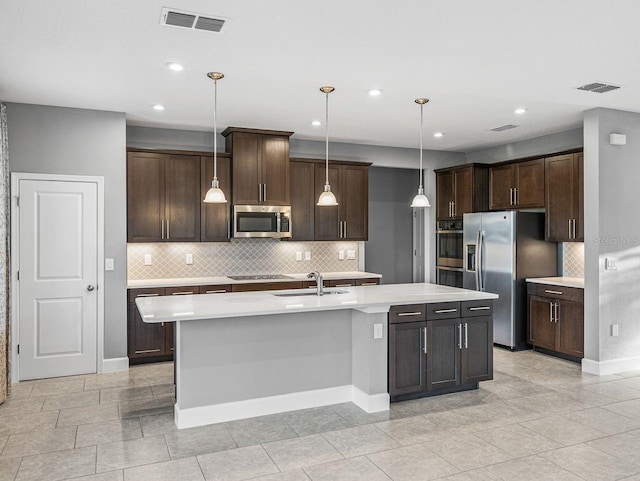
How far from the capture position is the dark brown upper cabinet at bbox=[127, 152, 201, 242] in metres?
5.81

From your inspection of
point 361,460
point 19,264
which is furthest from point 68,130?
point 361,460

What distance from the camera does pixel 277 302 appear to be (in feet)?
13.2

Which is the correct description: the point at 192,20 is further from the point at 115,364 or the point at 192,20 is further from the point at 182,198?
the point at 115,364

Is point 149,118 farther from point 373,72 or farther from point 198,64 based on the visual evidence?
point 373,72

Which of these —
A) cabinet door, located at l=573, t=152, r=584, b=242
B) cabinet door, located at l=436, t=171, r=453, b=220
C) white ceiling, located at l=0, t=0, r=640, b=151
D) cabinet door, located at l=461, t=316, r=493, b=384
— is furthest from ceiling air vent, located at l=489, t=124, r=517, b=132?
cabinet door, located at l=461, t=316, r=493, b=384

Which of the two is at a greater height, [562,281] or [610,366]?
[562,281]

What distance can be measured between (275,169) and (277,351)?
2.81 meters

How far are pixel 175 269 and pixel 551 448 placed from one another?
4.50m

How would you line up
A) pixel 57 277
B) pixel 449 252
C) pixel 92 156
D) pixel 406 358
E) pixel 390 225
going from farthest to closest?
pixel 390 225
pixel 449 252
pixel 92 156
pixel 57 277
pixel 406 358

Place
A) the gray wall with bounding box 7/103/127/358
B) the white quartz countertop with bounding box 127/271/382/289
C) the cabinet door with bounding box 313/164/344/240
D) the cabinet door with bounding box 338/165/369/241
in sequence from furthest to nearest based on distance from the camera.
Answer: the cabinet door with bounding box 338/165/369/241 < the cabinet door with bounding box 313/164/344/240 < the white quartz countertop with bounding box 127/271/382/289 < the gray wall with bounding box 7/103/127/358

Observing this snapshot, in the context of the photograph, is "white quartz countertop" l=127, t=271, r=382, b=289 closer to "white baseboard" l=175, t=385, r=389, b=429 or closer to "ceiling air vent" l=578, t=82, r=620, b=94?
"white baseboard" l=175, t=385, r=389, b=429

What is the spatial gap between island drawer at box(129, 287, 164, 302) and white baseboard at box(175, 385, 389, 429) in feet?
6.52

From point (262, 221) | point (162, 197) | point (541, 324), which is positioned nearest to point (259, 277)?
point (262, 221)

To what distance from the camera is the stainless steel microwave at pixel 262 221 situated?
614 centimetres
